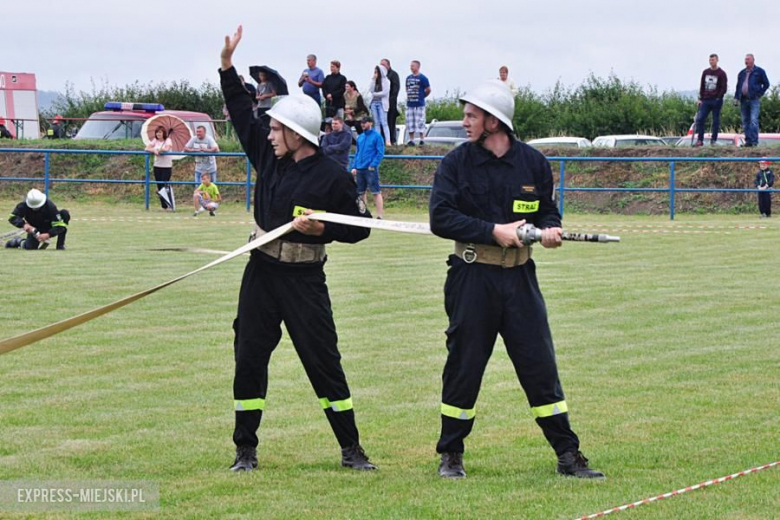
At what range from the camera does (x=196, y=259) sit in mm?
17984

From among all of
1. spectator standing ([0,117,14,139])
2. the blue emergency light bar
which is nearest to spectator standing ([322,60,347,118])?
the blue emergency light bar

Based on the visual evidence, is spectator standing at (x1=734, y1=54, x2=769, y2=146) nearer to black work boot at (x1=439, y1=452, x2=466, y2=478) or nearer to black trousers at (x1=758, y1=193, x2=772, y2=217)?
black trousers at (x1=758, y1=193, x2=772, y2=217)

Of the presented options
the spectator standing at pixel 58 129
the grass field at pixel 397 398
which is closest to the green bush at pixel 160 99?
the spectator standing at pixel 58 129

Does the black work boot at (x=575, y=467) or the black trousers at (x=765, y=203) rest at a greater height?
the black work boot at (x=575, y=467)

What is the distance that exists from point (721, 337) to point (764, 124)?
3224 cm

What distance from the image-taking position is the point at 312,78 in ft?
92.1

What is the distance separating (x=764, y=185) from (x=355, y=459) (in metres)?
22.7

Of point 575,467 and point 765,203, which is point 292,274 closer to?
point 575,467

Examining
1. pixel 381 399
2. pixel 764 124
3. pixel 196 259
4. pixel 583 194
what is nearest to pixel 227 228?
pixel 196 259

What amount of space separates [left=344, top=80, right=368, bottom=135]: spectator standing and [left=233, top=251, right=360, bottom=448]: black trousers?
66.7 feet

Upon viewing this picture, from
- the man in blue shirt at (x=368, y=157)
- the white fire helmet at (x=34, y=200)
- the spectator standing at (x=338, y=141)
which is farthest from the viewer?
the man in blue shirt at (x=368, y=157)

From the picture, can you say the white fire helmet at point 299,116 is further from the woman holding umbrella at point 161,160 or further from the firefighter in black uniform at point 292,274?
the woman holding umbrella at point 161,160

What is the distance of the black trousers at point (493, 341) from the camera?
21.5 feet

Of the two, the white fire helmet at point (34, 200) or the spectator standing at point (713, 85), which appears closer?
the white fire helmet at point (34, 200)
